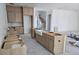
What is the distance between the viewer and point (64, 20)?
2.28m

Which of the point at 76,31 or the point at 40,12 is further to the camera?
the point at 40,12

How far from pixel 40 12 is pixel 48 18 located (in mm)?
240

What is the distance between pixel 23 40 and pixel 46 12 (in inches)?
33.7

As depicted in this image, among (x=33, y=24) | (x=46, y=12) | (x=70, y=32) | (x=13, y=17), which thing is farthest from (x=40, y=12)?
(x=13, y=17)

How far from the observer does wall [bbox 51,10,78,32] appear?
7.15 feet

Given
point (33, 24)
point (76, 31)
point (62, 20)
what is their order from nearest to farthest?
1. point (76, 31)
2. point (62, 20)
3. point (33, 24)

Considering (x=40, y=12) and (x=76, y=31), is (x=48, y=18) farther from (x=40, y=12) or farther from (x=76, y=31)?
(x=76, y=31)

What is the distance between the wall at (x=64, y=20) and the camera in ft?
7.15

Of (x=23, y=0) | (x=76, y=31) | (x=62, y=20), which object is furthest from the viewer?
(x=62, y=20)
